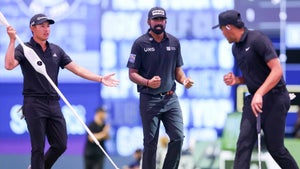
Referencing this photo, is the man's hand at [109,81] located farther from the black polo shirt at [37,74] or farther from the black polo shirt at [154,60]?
the black polo shirt at [37,74]

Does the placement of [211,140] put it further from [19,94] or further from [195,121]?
[19,94]

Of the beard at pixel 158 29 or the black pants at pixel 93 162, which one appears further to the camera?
the black pants at pixel 93 162

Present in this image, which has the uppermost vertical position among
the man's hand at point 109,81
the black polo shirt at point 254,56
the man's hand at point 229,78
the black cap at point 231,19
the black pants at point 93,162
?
the black cap at point 231,19

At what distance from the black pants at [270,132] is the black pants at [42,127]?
1770 mm

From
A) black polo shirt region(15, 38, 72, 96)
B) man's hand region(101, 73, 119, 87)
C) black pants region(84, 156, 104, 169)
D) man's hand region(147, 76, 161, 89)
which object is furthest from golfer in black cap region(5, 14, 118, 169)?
black pants region(84, 156, 104, 169)

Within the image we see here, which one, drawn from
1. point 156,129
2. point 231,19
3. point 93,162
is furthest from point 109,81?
point 93,162

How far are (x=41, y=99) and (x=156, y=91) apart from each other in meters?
1.12

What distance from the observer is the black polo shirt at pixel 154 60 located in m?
7.86

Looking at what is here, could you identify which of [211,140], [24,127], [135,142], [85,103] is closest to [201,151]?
[211,140]

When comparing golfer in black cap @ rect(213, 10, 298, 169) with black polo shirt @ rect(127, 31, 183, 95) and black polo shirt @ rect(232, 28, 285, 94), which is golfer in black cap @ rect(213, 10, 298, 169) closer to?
black polo shirt @ rect(232, 28, 285, 94)

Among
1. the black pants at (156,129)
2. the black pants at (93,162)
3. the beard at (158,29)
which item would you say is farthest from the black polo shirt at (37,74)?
the black pants at (93,162)

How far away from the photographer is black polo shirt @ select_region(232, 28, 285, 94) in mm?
6984

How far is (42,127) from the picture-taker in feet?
24.9

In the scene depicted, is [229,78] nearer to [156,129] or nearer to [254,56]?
[254,56]
